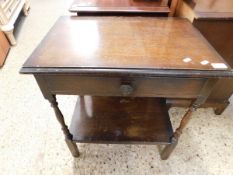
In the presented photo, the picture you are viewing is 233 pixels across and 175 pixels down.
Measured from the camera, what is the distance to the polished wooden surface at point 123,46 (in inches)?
21.6

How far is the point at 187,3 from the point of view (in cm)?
82

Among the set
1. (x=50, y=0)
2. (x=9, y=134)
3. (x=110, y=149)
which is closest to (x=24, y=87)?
(x=9, y=134)

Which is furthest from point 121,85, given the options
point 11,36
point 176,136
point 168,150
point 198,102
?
point 11,36

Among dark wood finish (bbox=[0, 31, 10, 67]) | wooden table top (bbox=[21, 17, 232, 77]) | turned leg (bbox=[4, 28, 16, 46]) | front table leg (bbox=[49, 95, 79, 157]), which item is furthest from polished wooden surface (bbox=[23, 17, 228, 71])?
turned leg (bbox=[4, 28, 16, 46])

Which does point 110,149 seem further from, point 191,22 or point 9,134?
point 191,22

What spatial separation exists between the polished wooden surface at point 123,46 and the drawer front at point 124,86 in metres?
0.05

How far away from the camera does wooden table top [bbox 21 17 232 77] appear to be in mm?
542

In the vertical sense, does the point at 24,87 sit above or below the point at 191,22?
below

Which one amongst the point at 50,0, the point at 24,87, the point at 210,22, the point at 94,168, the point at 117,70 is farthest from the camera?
the point at 50,0

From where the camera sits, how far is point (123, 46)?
626mm

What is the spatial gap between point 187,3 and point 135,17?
266 millimetres

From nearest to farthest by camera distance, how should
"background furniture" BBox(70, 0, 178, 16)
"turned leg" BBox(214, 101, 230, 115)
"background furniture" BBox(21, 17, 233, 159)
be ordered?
"background furniture" BBox(21, 17, 233, 159)
"background furniture" BBox(70, 0, 178, 16)
"turned leg" BBox(214, 101, 230, 115)

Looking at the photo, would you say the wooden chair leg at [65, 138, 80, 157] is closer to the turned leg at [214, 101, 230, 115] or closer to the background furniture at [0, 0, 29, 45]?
the turned leg at [214, 101, 230, 115]

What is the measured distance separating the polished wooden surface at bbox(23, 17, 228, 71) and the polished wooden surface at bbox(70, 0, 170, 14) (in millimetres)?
67
